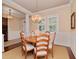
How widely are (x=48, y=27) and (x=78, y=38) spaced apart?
5330mm

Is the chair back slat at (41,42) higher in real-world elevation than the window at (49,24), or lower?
lower

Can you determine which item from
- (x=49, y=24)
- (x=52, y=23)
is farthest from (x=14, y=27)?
(x=52, y=23)

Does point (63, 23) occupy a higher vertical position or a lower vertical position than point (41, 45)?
higher

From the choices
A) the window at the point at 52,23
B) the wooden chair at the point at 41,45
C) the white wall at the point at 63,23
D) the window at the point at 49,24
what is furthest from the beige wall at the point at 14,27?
Result: the wooden chair at the point at 41,45

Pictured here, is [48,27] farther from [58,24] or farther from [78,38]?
[78,38]

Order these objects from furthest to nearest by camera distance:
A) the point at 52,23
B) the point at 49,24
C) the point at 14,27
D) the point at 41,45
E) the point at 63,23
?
the point at 14,27
the point at 49,24
the point at 52,23
the point at 63,23
the point at 41,45

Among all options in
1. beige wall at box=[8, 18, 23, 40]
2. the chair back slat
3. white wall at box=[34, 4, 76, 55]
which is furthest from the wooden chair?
beige wall at box=[8, 18, 23, 40]

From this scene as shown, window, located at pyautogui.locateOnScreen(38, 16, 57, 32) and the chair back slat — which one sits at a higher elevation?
window, located at pyautogui.locateOnScreen(38, 16, 57, 32)

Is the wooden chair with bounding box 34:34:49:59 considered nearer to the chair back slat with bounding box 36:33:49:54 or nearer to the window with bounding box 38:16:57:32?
the chair back slat with bounding box 36:33:49:54

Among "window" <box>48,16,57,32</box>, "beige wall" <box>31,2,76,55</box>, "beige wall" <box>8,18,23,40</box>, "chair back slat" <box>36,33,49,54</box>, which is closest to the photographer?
"chair back slat" <box>36,33,49,54</box>

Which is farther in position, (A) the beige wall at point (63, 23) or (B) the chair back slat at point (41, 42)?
(A) the beige wall at point (63, 23)

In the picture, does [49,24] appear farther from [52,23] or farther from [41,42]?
[41,42]

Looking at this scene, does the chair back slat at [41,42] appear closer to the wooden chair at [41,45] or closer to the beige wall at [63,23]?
the wooden chair at [41,45]

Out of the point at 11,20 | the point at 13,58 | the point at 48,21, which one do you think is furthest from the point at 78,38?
the point at 11,20
